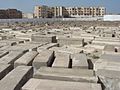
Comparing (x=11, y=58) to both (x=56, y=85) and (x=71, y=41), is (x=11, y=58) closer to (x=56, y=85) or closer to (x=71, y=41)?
(x=56, y=85)

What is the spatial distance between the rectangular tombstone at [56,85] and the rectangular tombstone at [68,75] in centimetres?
22

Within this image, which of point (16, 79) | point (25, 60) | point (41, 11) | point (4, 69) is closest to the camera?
point (16, 79)

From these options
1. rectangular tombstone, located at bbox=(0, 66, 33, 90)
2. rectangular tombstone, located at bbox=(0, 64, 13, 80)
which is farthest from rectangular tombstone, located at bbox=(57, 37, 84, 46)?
rectangular tombstone, located at bbox=(0, 66, 33, 90)

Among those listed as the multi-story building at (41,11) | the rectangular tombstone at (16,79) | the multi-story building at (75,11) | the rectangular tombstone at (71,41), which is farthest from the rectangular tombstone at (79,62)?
the multi-story building at (75,11)

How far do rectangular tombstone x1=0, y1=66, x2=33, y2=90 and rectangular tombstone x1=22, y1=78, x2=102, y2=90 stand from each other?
0.23m

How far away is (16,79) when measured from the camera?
4957 mm

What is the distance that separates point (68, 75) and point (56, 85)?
24.3 inches

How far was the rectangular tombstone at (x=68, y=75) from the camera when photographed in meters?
5.00

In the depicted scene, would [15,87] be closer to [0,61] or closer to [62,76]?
[62,76]

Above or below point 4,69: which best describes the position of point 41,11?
above

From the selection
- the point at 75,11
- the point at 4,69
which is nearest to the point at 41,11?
the point at 75,11

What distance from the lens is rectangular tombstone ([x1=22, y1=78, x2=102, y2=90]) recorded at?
14.7ft

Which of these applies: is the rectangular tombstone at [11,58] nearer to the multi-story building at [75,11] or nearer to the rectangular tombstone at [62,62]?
the rectangular tombstone at [62,62]

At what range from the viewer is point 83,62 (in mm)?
6234
